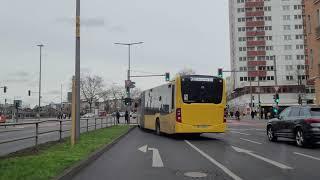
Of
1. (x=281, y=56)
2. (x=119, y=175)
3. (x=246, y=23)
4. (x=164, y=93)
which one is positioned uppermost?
(x=246, y=23)

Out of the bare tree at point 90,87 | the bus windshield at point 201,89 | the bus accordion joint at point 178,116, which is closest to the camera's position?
the bus accordion joint at point 178,116

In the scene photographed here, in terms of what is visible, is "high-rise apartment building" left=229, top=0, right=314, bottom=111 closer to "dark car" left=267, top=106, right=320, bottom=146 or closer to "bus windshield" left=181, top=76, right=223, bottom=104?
"bus windshield" left=181, top=76, right=223, bottom=104

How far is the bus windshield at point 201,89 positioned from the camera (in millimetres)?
22781

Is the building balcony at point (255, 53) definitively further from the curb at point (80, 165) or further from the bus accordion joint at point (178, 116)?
the curb at point (80, 165)

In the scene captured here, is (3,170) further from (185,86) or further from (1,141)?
→ (185,86)

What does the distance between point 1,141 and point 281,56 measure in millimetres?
124016

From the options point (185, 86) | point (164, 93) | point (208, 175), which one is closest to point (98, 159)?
point (208, 175)

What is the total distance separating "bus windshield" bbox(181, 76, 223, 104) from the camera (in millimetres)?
22781

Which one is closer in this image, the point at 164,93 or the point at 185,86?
the point at 185,86

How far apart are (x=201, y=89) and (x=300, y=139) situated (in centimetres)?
613

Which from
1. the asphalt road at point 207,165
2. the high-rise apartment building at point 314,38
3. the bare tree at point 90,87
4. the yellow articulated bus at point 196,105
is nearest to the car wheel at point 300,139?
the asphalt road at point 207,165

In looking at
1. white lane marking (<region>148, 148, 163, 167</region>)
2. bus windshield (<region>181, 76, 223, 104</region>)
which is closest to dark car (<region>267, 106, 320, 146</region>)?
bus windshield (<region>181, 76, 223, 104</region>)

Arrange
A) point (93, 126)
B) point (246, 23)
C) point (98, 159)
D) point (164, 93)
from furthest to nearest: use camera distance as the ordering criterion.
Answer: point (246, 23), point (93, 126), point (164, 93), point (98, 159)

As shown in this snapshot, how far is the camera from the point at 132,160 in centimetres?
1391
